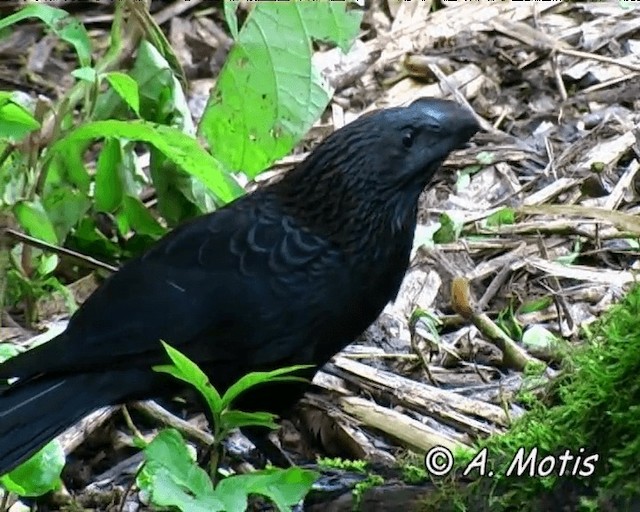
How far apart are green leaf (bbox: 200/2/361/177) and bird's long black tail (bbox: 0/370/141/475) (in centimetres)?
84

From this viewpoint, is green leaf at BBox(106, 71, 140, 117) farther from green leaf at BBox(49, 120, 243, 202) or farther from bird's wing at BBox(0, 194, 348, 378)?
bird's wing at BBox(0, 194, 348, 378)

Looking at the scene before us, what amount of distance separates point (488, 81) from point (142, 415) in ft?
6.45

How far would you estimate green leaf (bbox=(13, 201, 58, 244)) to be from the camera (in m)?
3.12

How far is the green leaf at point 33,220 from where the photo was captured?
312 cm

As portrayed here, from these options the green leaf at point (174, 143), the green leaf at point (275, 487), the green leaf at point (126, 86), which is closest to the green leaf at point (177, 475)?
the green leaf at point (275, 487)

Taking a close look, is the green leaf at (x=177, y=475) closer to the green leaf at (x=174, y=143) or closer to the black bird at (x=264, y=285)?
the black bird at (x=264, y=285)

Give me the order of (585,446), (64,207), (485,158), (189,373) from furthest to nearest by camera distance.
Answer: (485,158) → (64,207) → (189,373) → (585,446)

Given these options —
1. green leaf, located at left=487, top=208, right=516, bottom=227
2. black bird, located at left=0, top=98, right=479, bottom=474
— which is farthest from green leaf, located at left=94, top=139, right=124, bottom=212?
green leaf, located at left=487, top=208, right=516, bottom=227

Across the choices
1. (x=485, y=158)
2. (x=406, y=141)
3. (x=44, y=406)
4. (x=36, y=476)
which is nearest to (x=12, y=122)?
(x=44, y=406)

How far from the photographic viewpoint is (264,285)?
264 centimetres

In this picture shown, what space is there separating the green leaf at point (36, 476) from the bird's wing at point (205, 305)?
0.62 ft

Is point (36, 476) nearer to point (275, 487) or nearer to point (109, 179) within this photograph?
point (275, 487)

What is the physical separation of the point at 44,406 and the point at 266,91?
1.06 m

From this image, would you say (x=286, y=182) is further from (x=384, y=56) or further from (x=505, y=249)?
(x=384, y=56)
